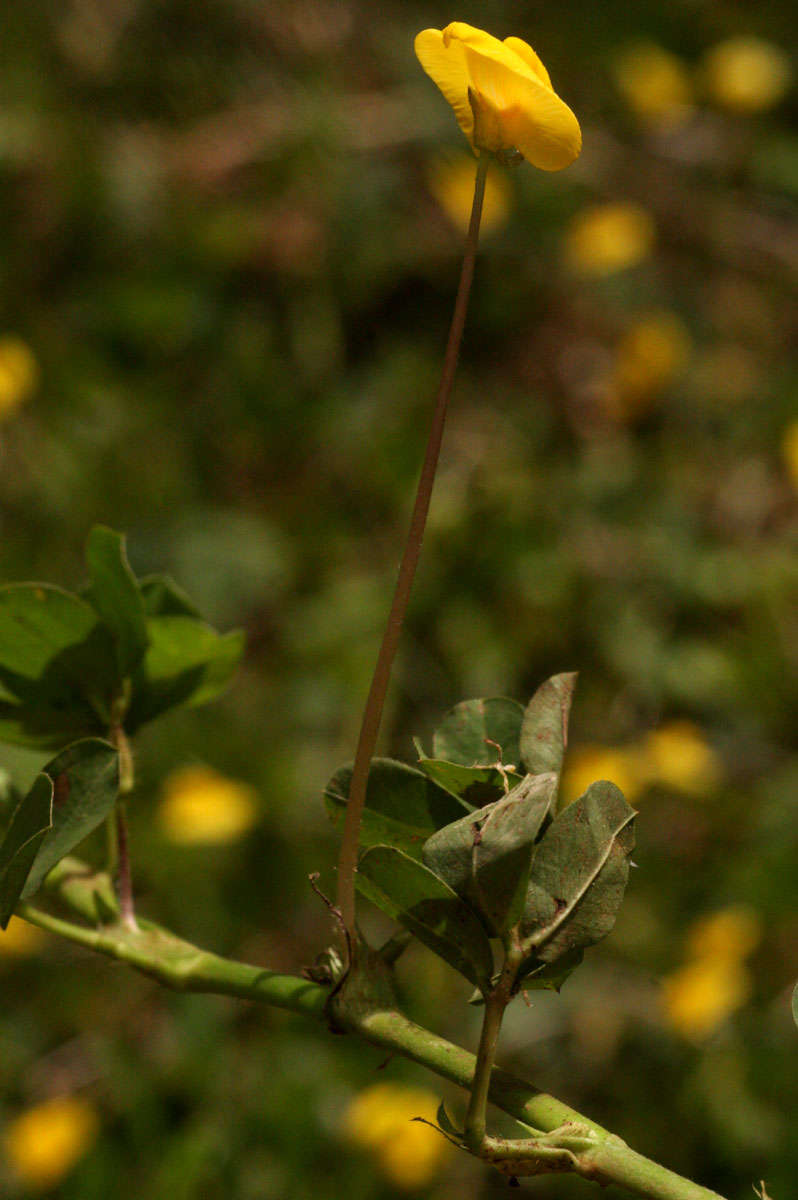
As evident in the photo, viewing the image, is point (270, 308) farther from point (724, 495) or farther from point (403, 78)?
point (724, 495)

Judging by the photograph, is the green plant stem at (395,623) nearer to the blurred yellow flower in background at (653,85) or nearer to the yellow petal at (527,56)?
the yellow petal at (527,56)

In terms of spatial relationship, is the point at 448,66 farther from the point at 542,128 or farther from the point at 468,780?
the point at 468,780

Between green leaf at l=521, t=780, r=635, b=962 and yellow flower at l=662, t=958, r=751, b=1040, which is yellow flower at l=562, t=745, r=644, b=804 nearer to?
yellow flower at l=662, t=958, r=751, b=1040

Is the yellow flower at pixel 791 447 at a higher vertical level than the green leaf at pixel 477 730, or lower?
lower

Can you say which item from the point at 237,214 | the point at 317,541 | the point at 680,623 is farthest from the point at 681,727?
the point at 237,214

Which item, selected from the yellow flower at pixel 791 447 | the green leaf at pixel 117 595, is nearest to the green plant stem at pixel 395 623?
the green leaf at pixel 117 595
